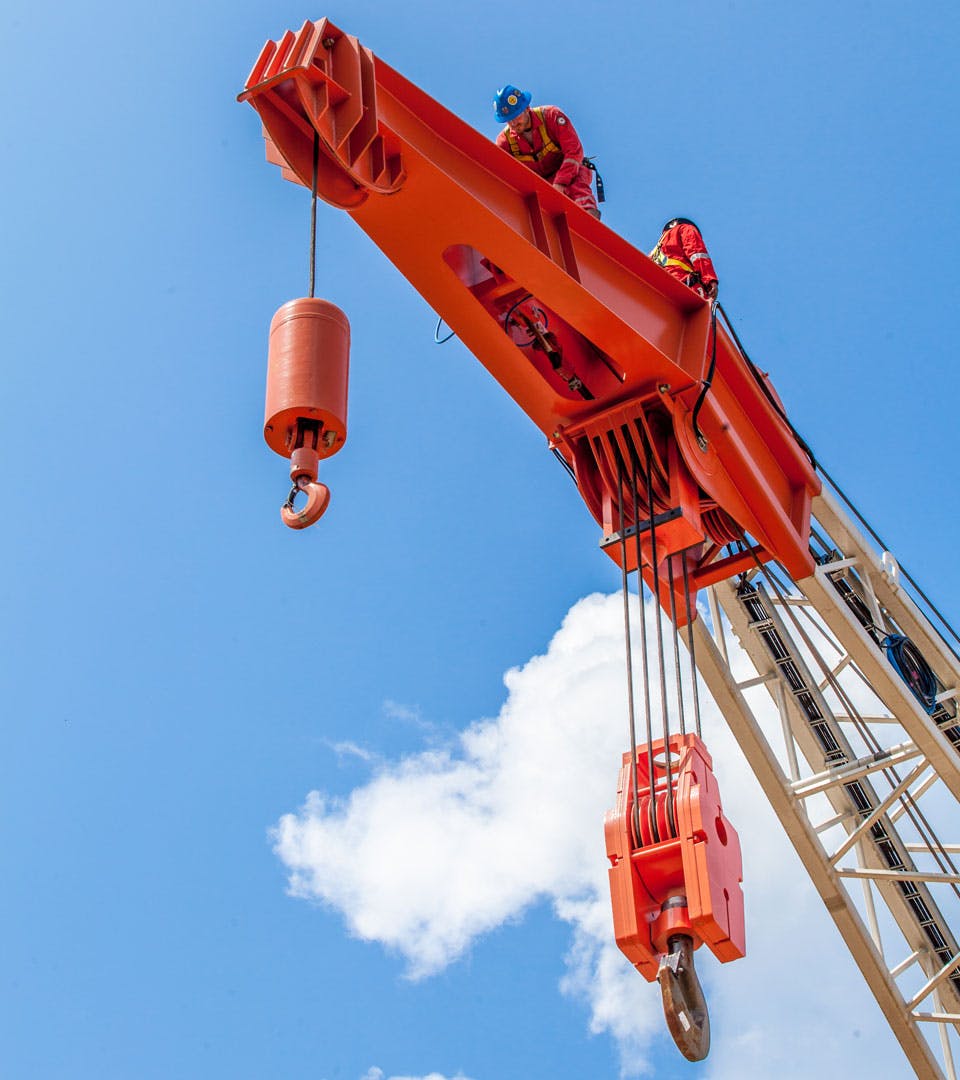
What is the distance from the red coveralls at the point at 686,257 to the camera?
12.2m

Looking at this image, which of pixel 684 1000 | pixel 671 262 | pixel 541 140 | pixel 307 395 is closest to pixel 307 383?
pixel 307 395

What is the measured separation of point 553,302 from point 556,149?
1.64 metres

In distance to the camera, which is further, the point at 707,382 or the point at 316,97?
the point at 707,382

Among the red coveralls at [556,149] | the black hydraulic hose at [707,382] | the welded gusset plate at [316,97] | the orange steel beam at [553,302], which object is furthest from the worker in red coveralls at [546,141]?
the welded gusset plate at [316,97]

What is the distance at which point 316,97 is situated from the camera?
356 inches

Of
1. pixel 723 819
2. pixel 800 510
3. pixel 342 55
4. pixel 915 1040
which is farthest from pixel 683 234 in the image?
pixel 915 1040

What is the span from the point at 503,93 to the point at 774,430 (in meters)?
3.47

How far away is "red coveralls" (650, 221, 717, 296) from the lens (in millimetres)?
12242

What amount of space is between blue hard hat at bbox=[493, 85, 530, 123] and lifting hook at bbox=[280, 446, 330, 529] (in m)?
4.65

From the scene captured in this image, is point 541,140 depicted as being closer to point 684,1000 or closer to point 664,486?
point 664,486

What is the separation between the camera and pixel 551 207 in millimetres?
10844

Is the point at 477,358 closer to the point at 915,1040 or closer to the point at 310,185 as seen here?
the point at 310,185

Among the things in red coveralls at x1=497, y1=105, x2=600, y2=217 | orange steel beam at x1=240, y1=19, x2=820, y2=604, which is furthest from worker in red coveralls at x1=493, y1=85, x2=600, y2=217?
orange steel beam at x1=240, y1=19, x2=820, y2=604

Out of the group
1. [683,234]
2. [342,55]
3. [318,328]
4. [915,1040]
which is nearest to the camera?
[318,328]
